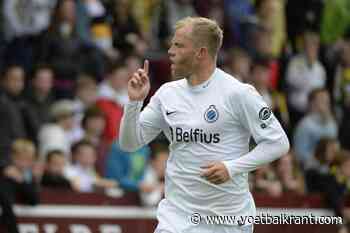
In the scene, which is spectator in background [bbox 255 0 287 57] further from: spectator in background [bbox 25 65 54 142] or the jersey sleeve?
the jersey sleeve

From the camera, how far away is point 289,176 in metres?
15.0

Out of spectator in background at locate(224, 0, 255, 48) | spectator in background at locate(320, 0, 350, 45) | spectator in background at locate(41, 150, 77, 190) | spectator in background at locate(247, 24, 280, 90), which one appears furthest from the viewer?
spectator in background at locate(320, 0, 350, 45)

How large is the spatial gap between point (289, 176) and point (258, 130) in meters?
6.99

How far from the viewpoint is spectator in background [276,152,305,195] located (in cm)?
1491

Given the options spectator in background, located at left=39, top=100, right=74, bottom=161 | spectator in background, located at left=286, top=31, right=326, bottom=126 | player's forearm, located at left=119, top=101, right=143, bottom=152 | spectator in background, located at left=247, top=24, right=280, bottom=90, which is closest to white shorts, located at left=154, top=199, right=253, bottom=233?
player's forearm, located at left=119, top=101, right=143, bottom=152

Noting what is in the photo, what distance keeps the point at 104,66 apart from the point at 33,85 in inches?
55.9

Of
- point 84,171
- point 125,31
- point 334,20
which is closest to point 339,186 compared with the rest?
point 84,171

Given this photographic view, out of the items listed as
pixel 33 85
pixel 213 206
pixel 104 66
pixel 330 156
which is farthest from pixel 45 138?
pixel 213 206

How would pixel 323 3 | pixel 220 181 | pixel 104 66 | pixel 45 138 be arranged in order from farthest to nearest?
pixel 323 3, pixel 104 66, pixel 45 138, pixel 220 181

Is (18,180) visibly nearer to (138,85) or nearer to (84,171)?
(84,171)

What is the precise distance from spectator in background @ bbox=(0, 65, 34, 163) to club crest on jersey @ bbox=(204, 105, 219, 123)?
4.99m

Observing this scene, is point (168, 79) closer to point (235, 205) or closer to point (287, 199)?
point (287, 199)

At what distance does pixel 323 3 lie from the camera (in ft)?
59.8

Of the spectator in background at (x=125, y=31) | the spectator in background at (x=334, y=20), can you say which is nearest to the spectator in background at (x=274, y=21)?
the spectator in background at (x=334, y=20)
